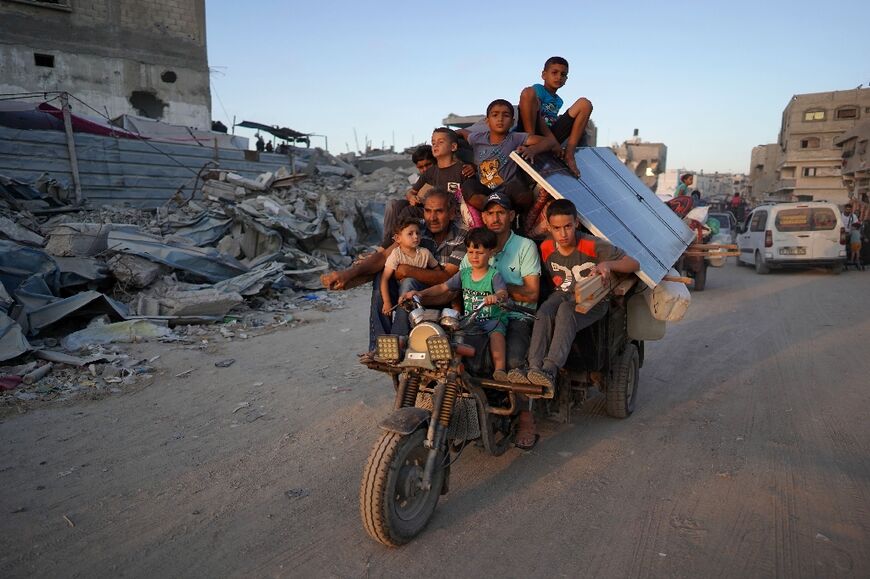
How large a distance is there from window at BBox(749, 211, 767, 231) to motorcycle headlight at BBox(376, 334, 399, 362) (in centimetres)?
1456

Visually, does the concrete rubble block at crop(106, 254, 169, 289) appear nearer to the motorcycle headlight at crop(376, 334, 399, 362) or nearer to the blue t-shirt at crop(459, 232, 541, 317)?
the blue t-shirt at crop(459, 232, 541, 317)

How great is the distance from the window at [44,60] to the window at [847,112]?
49.2 metres

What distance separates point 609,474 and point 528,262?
62.2 inches

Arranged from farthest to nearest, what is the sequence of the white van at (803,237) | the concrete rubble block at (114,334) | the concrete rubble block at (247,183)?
the white van at (803,237) → the concrete rubble block at (247,183) → the concrete rubble block at (114,334)

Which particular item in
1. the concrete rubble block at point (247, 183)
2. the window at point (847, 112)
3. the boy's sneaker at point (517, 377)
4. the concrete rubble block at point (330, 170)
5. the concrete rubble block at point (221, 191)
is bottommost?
the boy's sneaker at point (517, 377)

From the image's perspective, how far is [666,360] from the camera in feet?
22.2

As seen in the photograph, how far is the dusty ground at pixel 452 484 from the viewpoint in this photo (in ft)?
9.63

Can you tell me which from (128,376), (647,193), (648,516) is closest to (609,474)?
(648,516)

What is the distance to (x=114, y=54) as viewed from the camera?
22.1m

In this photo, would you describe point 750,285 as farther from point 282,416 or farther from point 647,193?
point 282,416

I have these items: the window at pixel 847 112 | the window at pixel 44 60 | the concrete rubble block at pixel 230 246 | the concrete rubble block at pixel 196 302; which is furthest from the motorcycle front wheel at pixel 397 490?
the window at pixel 847 112

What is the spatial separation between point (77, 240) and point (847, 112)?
1976 inches

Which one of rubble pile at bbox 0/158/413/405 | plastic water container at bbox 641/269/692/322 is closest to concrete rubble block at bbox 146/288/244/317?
rubble pile at bbox 0/158/413/405

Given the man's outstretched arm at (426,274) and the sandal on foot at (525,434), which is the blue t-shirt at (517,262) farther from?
the sandal on foot at (525,434)
